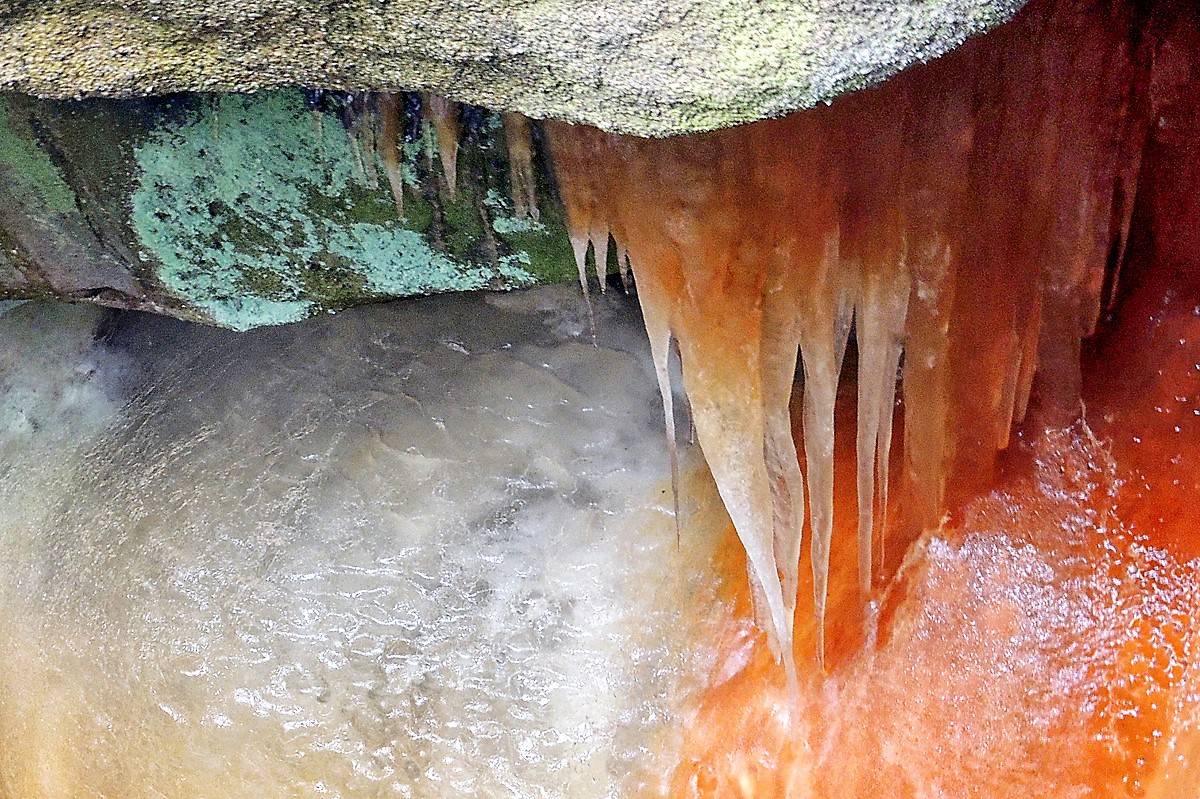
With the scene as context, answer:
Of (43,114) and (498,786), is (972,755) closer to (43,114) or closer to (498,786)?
(498,786)

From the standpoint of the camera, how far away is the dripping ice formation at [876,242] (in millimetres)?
1091

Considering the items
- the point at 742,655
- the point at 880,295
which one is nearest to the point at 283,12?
the point at 880,295

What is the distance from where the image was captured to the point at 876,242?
1.16 meters

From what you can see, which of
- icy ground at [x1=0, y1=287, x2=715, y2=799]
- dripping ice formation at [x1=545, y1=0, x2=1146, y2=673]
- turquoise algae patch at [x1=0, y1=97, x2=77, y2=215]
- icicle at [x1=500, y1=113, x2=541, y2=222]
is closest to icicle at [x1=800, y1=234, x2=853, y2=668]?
dripping ice formation at [x1=545, y1=0, x2=1146, y2=673]

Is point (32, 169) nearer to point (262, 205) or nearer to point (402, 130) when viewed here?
point (262, 205)

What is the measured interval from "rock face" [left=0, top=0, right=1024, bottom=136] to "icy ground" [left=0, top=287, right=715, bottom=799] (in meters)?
0.92

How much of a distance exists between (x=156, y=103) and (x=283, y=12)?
33 centimetres

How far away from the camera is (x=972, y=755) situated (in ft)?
4.64

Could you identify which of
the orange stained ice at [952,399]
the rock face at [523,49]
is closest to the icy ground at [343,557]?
the orange stained ice at [952,399]

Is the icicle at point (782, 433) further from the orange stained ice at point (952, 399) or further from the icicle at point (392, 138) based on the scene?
the icicle at point (392, 138)

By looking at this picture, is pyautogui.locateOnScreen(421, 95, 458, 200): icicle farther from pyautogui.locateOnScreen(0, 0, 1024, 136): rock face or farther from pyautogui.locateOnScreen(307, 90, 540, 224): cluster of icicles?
pyautogui.locateOnScreen(0, 0, 1024, 136): rock face

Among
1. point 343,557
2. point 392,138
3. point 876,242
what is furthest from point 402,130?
point 343,557

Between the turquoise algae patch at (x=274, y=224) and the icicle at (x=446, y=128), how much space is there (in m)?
0.05

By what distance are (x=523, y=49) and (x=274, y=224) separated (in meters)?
0.53
